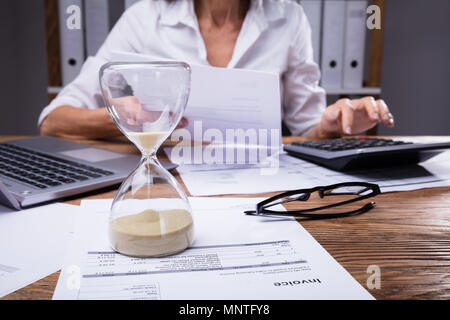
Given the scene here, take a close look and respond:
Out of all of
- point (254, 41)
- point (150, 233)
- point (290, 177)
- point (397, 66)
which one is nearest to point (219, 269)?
point (150, 233)

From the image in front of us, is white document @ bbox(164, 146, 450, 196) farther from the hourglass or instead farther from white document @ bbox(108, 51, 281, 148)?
the hourglass

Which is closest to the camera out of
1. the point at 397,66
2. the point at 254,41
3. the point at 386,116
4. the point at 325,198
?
the point at 325,198

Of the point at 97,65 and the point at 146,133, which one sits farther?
the point at 97,65

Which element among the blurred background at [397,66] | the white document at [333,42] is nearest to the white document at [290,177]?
the white document at [333,42]

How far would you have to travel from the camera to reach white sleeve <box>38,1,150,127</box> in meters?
1.06

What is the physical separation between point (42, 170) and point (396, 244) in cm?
49

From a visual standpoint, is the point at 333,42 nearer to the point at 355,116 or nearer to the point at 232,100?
the point at 355,116

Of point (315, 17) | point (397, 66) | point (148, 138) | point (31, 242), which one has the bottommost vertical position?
point (31, 242)

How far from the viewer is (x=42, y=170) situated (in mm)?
601

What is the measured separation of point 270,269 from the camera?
336 mm

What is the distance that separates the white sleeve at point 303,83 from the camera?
1.26 metres

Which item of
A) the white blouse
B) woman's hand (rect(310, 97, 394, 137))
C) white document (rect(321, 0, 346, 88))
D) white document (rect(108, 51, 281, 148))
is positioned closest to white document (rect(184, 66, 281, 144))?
white document (rect(108, 51, 281, 148))

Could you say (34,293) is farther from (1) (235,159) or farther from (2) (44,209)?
(1) (235,159)
